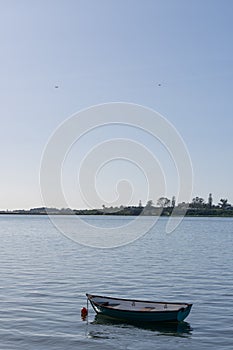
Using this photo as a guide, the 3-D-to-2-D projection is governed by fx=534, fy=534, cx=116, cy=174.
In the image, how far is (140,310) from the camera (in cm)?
3161

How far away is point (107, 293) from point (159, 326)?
11.1 meters

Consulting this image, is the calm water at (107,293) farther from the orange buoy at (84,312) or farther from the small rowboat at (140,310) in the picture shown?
the small rowboat at (140,310)

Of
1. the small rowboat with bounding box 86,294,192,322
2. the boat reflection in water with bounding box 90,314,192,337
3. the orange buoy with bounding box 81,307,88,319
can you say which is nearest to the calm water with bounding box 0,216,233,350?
the boat reflection in water with bounding box 90,314,192,337

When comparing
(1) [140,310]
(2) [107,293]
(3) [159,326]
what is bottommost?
(3) [159,326]

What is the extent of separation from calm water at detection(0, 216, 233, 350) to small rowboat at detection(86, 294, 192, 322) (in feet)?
1.99

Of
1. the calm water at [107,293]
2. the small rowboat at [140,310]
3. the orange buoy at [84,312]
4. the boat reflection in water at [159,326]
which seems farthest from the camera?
the orange buoy at [84,312]

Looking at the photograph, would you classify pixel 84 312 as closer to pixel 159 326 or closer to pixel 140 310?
pixel 140 310

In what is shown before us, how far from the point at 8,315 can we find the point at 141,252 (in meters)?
46.8

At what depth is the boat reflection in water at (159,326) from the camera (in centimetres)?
3012

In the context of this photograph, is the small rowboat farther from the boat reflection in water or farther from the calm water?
the calm water

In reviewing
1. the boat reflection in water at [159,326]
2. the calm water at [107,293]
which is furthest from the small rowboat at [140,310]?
the calm water at [107,293]

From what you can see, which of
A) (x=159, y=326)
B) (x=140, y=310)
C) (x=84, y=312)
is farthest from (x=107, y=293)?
(x=159, y=326)

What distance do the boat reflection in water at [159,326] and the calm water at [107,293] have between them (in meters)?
0.06

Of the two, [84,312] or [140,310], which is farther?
[84,312]
